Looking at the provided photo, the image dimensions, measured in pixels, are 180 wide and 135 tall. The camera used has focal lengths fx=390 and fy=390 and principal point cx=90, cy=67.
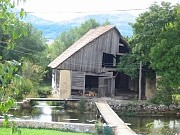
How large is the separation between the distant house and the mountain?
57.6 feet

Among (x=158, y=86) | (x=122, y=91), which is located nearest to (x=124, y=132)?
(x=158, y=86)

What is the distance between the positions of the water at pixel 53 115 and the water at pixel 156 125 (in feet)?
8.59

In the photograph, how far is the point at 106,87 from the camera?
31625 mm

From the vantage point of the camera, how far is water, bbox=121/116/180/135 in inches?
758

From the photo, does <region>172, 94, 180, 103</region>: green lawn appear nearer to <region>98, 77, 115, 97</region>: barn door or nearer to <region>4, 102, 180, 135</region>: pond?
<region>4, 102, 180, 135</region>: pond

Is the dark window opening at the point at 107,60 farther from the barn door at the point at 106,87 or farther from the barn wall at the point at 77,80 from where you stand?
the barn wall at the point at 77,80

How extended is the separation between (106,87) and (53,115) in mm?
7828

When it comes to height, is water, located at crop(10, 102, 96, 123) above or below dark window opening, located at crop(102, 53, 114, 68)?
below

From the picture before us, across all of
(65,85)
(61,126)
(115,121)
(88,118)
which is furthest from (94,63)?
(61,126)

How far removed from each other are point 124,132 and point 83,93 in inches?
593

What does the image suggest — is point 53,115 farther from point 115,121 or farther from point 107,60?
point 107,60

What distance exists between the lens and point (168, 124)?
2248 centimetres

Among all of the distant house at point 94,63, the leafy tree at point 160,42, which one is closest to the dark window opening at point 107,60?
the distant house at point 94,63

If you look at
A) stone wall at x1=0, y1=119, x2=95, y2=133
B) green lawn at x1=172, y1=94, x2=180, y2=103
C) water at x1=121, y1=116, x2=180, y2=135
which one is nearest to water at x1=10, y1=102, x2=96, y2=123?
water at x1=121, y1=116, x2=180, y2=135
